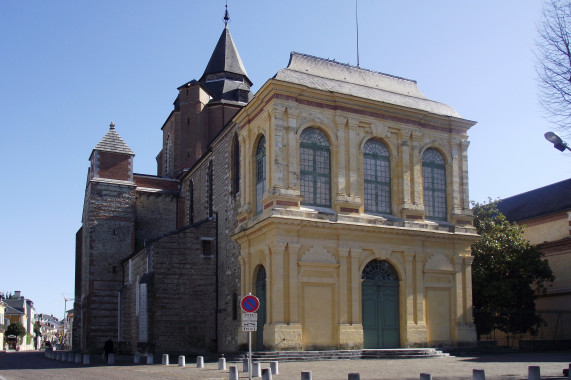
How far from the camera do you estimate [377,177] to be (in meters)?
24.8

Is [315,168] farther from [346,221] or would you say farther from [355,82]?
[355,82]

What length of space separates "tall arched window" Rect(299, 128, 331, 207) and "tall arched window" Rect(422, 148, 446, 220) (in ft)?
15.1

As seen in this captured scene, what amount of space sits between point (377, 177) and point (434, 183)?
283 cm

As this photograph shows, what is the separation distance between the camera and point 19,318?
8994cm

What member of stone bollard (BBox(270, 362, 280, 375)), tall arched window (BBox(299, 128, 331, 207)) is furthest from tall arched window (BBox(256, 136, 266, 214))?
stone bollard (BBox(270, 362, 280, 375))

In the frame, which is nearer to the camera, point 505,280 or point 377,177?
point 377,177

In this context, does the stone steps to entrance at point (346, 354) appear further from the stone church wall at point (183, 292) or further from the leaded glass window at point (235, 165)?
the leaded glass window at point (235, 165)

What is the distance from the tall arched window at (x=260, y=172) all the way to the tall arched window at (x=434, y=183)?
6.70 meters

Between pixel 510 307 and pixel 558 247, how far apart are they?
559 cm

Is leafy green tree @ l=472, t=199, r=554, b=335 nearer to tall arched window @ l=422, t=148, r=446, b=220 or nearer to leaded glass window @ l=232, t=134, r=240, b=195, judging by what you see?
tall arched window @ l=422, t=148, r=446, b=220

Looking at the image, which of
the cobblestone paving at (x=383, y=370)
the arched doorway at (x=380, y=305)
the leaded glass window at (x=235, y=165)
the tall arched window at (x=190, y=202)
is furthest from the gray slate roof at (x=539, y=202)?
the tall arched window at (x=190, y=202)

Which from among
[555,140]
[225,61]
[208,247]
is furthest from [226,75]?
[555,140]

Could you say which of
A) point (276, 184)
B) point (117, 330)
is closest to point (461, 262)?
point (276, 184)

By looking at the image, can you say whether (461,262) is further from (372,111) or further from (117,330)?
(117,330)
